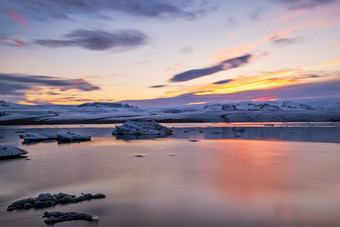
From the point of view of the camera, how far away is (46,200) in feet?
19.9

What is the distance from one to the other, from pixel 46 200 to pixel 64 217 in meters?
1.13

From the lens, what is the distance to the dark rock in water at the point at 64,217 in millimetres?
5055

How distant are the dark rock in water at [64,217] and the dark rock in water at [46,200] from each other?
Answer: 1.98 feet

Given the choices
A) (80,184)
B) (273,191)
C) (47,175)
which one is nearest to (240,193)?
(273,191)

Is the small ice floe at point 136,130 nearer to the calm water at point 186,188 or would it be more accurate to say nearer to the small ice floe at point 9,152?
the small ice floe at point 9,152

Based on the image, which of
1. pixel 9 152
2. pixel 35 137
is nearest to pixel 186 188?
pixel 9 152

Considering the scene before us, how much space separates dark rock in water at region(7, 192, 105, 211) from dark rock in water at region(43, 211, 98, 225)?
23.7 inches

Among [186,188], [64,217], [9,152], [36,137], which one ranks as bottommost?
[186,188]

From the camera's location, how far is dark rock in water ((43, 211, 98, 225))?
505 centimetres

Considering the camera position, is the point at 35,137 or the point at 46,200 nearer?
the point at 46,200

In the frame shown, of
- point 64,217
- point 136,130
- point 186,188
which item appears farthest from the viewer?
point 136,130

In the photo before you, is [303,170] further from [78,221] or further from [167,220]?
[78,221]

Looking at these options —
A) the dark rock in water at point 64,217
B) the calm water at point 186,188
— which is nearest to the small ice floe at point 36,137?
the calm water at point 186,188

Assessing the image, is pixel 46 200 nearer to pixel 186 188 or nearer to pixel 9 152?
pixel 186 188
